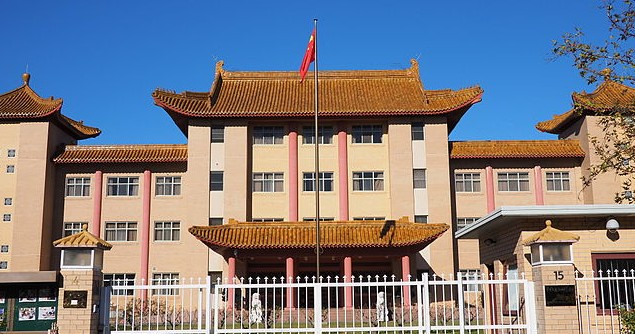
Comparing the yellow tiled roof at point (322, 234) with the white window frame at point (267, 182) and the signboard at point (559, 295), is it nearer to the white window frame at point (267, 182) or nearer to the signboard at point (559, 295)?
the white window frame at point (267, 182)

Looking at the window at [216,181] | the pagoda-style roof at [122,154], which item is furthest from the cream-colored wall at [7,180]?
the window at [216,181]

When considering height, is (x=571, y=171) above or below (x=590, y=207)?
A: above

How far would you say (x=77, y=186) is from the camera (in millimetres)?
32438

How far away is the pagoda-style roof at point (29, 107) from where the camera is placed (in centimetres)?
3156

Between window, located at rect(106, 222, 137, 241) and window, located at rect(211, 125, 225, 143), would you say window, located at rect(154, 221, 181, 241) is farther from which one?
window, located at rect(211, 125, 225, 143)

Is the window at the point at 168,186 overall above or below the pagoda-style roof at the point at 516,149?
below

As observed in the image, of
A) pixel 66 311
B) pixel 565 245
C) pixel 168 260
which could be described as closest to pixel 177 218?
pixel 168 260

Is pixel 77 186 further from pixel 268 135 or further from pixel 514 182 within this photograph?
pixel 514 182

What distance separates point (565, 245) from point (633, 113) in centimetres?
309

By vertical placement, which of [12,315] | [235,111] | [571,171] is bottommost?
[12,315]

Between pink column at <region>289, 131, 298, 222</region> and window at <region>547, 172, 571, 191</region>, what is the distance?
11.6 metres

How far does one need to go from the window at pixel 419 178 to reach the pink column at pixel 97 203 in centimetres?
1446

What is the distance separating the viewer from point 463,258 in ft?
102

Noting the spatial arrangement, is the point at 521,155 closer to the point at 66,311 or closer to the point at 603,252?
the point at 603,252
